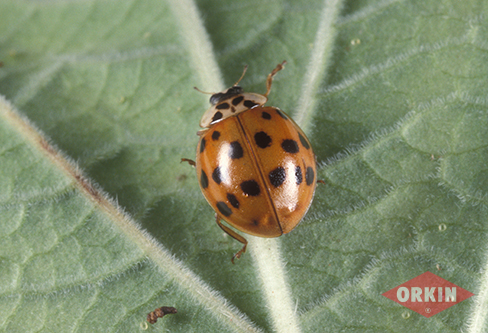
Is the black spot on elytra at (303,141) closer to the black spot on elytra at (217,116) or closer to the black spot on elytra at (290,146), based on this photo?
the black spot on elytra at (290,146)

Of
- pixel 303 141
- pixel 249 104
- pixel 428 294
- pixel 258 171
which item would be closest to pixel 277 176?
pixel 258 171

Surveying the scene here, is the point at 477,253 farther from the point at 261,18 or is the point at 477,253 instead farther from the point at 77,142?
the point at 77,142

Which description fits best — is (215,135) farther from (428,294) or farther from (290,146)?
(428,294)

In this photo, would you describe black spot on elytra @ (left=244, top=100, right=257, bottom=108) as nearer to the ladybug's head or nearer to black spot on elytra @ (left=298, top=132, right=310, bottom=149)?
the ladybug's head

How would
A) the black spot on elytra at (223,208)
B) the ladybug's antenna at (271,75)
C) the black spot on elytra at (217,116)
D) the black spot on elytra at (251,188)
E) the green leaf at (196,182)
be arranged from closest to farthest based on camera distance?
the black spot on elytra at (251,188)
the black spot on elytra at (223,208)
the green leaf at (196,182)
the black spot on elytra at (217,116)
the ladybug's antenna at (271,75)

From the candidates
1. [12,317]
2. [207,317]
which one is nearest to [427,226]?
[207,317]

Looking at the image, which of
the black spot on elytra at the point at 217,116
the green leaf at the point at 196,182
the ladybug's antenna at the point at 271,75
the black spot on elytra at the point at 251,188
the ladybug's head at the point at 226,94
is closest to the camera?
the black spot on elytra at the point at 251,188

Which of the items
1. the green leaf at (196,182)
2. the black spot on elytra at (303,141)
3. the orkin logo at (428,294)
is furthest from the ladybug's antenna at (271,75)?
the orkin logo at (428,294)
